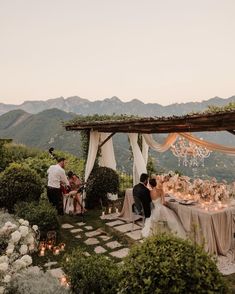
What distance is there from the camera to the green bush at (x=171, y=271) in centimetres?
297

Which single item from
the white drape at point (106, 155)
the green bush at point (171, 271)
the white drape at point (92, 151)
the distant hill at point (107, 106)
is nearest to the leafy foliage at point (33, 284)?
the green bush at point (171, 271)

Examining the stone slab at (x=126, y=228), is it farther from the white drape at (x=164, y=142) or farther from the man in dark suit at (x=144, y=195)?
the white drape at (x=164, y=142)

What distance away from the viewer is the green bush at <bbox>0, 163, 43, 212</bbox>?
8.89 meters

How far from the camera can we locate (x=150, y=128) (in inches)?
362

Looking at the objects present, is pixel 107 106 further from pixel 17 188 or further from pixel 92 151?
pixel 17 188

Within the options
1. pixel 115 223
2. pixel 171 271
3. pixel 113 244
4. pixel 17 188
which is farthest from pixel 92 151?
pixel 171 271

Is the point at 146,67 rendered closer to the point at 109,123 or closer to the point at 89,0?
the point at 89,0

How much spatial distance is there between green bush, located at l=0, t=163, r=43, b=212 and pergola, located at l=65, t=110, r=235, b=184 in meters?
2.43

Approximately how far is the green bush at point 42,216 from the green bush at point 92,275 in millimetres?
3237

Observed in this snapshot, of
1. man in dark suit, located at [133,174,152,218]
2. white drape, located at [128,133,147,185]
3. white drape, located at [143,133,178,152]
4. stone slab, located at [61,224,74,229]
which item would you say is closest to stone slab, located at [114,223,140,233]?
man in dark suit, located at [133,174,152,218]

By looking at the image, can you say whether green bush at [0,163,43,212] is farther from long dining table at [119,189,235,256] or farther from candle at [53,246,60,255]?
long dining table at [119,189,235,256]

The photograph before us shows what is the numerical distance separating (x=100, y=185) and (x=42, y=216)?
3581 mm

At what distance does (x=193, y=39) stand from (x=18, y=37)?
8711mm

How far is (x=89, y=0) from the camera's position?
1250cm
